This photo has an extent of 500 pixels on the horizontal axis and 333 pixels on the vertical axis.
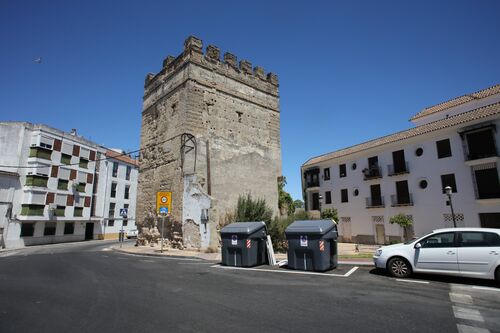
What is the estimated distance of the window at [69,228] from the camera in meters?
30.4

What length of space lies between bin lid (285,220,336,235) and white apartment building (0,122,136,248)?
24652 mm

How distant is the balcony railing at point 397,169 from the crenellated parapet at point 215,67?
1222 cm

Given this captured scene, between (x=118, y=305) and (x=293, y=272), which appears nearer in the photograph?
(x=118, y=305)

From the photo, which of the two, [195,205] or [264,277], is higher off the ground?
[195,205]

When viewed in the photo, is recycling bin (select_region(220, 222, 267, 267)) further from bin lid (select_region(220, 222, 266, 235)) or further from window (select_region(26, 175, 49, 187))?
window (select_region(26, 175, 49, 187))

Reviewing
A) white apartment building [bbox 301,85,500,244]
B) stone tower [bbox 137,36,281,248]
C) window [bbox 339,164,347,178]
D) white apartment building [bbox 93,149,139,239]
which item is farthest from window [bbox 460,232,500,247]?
white apartment building [bbox 93,149,139,239]

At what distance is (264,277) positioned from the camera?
7.44m

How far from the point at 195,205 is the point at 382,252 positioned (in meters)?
9.13

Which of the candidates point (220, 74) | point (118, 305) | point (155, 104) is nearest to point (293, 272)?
point (118, 305)

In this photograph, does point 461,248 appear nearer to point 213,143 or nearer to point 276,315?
point 276,315

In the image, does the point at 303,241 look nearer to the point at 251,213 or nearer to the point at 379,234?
the point at 251,213

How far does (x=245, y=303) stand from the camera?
4.99 m

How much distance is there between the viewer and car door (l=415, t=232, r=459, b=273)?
658 centimetres

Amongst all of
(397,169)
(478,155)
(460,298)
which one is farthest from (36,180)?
(478,155)
